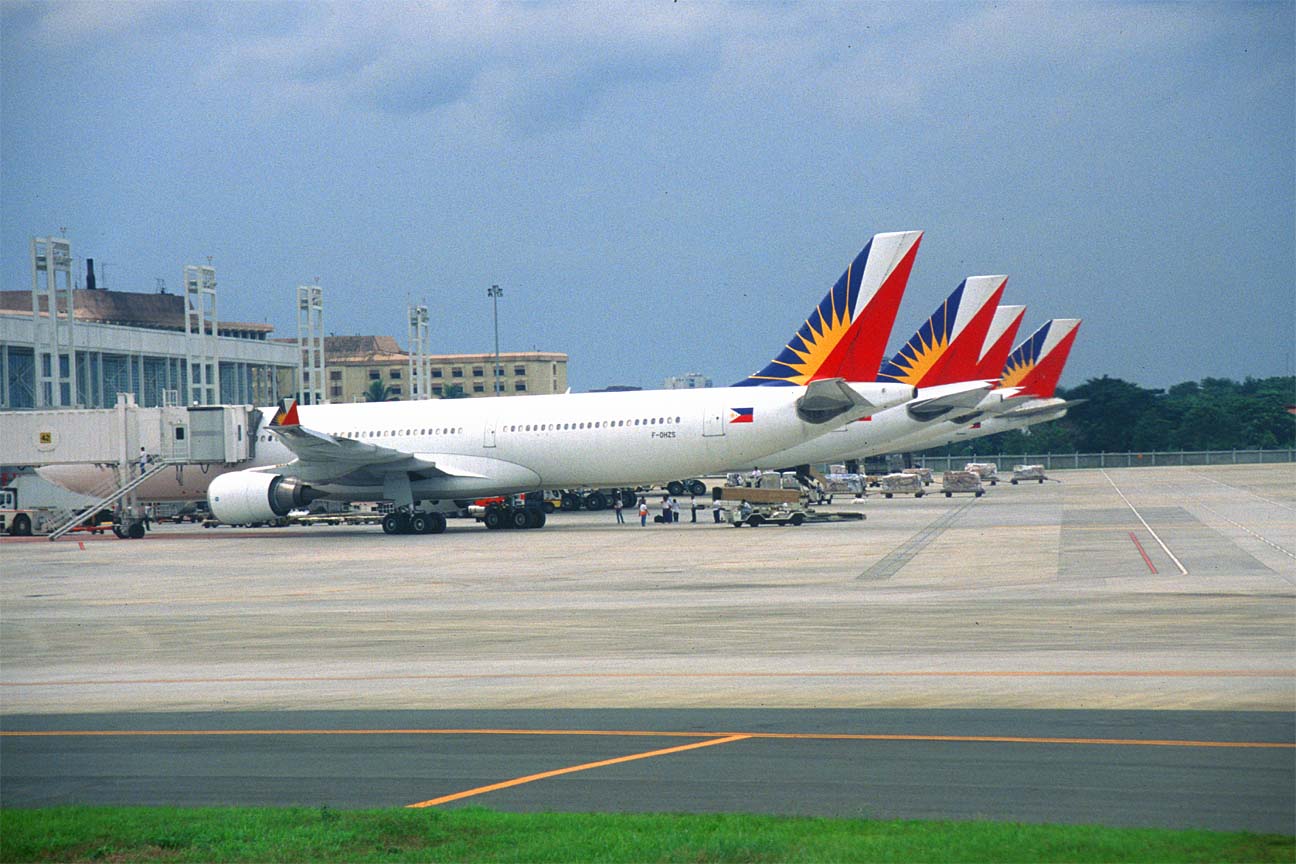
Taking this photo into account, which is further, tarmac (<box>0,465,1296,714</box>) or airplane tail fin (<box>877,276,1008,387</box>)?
airplane tail fin (<box>877,276,1008,387</box>)

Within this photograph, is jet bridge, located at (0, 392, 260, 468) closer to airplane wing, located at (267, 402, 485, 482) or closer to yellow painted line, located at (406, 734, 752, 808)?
airplane wing, located at (267, 402, 485, 482)

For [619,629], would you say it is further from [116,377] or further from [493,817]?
[116,377]

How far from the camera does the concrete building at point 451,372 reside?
7101 inches

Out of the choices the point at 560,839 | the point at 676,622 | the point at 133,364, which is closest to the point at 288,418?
the point at 676,622

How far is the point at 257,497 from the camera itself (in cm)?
4156

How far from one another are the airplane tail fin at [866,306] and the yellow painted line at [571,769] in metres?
32.0

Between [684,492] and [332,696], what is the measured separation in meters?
59.5

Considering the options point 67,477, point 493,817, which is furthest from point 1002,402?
point 493,817

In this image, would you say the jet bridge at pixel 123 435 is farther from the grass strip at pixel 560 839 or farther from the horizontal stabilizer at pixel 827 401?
the grass strip at pixel 560 839

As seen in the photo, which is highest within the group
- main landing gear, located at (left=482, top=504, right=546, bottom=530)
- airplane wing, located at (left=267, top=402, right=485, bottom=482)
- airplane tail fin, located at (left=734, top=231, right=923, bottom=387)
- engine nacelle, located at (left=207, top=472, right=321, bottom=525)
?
airplane tail fin, located at (left=734, top=231, right=923, bottom=387)

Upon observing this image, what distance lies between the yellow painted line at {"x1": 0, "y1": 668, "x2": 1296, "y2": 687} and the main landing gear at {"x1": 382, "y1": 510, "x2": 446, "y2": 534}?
26863mm

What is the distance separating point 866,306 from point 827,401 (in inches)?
208

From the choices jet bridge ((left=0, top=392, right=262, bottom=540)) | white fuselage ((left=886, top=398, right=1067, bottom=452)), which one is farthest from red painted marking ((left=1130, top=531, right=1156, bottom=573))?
white fuselage ((left=886, top=398, right=1067, bottom=452))

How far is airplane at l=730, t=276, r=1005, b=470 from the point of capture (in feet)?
176
